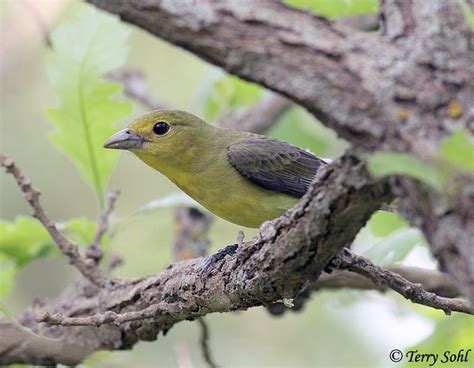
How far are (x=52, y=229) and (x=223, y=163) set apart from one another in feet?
4.09

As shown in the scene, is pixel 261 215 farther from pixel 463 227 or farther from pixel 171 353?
pixel 171 353

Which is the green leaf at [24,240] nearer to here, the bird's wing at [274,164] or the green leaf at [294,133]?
the bird's wing at [274,164]

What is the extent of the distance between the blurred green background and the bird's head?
2.40 ft

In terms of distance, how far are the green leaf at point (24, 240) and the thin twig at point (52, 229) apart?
0.51m

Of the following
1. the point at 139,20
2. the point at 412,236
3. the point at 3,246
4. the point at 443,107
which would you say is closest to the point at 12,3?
the point at 3,246

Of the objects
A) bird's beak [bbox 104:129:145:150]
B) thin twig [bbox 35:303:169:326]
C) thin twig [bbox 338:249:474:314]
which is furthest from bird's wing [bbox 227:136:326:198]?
thin twig [bbox 338:249:474:314]

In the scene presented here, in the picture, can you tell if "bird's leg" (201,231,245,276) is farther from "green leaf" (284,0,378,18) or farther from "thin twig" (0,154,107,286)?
"green leaf" (284,0,378,18)

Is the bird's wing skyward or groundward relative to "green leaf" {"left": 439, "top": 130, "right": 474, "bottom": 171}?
groundward

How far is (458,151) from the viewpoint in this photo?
1.62 meters

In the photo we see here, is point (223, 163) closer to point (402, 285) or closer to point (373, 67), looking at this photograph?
point (402, 285)

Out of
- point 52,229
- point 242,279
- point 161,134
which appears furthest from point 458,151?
point 161,134

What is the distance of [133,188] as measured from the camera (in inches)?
361

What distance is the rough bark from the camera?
180cm

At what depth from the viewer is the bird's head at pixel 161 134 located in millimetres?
4504
